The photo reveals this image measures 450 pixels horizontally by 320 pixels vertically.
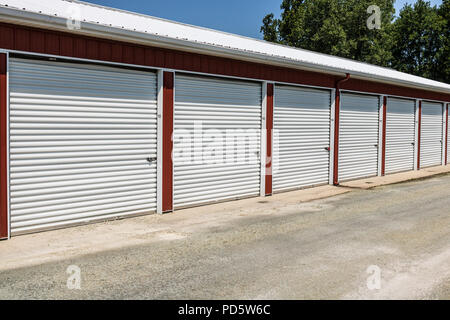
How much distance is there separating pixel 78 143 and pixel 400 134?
13135mm

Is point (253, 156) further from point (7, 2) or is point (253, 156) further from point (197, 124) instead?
point (7, 2)

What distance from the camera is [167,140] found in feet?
30.0

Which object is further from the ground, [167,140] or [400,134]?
[400,134]

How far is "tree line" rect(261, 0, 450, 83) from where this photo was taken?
37781 millimetres

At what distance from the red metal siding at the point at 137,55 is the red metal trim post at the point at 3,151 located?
450 mm

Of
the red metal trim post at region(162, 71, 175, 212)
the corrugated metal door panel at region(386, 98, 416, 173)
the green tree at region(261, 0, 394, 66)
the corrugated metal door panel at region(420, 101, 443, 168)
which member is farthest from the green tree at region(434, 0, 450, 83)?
the red metal trim post at region(162, 71, 175, 212)

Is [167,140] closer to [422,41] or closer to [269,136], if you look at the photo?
[269,136]

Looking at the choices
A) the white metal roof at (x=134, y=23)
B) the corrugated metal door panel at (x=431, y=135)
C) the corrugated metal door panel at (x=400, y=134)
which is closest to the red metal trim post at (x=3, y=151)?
the white metal roof at (x=134, y=23)

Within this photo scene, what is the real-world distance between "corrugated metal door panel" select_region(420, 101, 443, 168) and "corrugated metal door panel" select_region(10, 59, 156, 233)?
45.4 feet

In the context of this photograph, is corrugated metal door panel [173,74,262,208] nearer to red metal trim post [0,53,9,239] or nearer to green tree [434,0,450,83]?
red metal trim post [0,53,9,239]

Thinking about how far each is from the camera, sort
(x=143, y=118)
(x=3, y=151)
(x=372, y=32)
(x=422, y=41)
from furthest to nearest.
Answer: (x=422, y=41)
(x=372, y=32)
(x=143, y=118)
(x=3, y=151)

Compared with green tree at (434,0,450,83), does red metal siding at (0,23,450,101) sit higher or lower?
lower

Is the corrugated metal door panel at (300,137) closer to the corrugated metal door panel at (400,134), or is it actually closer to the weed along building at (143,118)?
the weed along building at (143,118)

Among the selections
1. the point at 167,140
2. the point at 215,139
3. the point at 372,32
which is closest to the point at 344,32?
the point at 372,32
